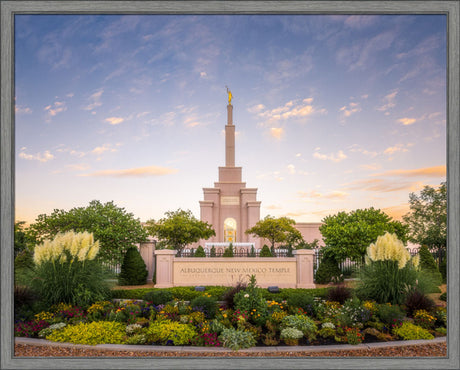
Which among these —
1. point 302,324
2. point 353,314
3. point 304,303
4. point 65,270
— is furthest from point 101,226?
point 353,314

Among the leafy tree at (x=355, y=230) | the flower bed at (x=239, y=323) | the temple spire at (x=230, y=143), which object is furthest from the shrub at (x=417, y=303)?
the temple spire at (x=230, y=143)

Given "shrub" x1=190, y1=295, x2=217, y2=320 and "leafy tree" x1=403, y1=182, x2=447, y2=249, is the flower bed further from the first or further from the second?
"leafy tree" x1=403, y1=182, x2=447, y2=249

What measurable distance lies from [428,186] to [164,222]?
1401 cm

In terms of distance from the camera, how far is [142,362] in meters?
4.46

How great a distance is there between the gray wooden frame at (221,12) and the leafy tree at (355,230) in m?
9.13

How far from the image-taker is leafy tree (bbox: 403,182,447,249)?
1639cm

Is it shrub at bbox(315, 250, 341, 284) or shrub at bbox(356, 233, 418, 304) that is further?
shrub at bbox(315, 250, 341, 284)

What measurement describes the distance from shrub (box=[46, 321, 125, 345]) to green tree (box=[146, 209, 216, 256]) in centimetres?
1044

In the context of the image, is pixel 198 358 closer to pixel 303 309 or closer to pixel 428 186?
pixel 303 309

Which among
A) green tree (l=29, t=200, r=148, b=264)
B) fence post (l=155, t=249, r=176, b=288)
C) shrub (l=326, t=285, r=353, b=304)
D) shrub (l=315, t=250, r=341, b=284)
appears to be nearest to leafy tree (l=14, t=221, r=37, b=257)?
green tree (l=29, t=200, r=148, b=264)

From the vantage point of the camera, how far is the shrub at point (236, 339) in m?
5.82

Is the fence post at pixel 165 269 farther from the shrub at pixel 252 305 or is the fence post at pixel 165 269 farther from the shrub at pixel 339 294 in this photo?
the shrub at pixel 339 294

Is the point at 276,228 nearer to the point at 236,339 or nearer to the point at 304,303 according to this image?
the point at 304,303

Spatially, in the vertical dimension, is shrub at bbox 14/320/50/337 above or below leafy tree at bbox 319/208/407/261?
below
